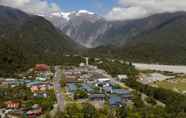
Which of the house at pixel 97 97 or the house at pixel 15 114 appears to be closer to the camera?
the house at pixel 15 114

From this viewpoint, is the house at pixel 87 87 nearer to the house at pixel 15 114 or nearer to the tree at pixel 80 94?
the tree at pixel 80 94

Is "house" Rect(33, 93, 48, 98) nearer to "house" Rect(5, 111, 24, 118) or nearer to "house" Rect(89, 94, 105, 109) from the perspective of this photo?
"house" Rect(89, 94, 105, 109)

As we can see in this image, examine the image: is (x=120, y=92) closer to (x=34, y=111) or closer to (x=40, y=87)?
(x=40, y=87)

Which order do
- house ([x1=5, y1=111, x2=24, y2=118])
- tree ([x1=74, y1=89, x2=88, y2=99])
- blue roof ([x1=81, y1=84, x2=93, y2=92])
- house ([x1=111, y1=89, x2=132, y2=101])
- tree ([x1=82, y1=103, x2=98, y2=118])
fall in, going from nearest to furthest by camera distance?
tree ([x1=82, y1=103, x2=98, y2=118])
house ([x1=5, y1=111, x2=24, y2=118])
house ([x1=111, y1=89, x2=132, y2=101])
tree ([x1=74, y1=89, x2=88, y2=99])
blue roof ([x1=81, y1=84, x2=93, y2=92])

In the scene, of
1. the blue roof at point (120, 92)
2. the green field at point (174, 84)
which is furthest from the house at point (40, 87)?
the green field at point (174, 84)

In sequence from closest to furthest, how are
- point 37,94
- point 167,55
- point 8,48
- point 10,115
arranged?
point 10,115 → point 37,94 → point 8,48 → point 167,55

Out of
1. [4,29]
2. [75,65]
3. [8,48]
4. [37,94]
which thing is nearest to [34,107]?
[37,94]

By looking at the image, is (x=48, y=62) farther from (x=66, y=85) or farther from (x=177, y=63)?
(x=177, y=63)

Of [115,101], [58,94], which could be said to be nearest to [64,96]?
[58,94]

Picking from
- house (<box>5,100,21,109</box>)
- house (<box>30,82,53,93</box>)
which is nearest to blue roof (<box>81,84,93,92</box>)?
house (<box>30,82,53,93</box>)

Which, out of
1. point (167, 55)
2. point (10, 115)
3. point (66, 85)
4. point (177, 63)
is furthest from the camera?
point (167, 55)

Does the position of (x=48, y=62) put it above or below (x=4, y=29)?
below
